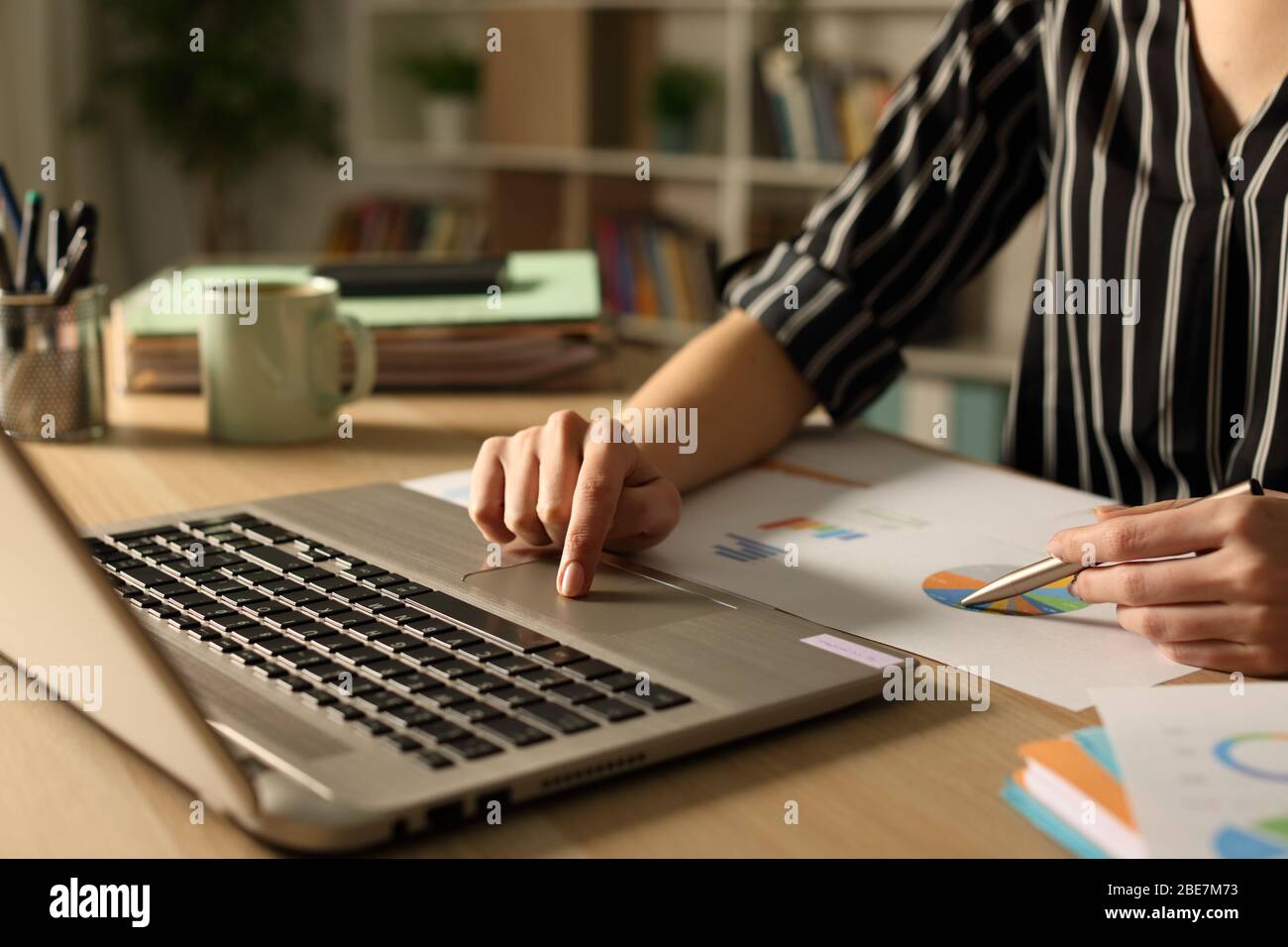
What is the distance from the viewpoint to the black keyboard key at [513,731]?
47 cm

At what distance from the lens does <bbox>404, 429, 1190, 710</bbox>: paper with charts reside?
24.3 inches

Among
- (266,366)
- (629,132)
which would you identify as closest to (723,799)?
(266,366)

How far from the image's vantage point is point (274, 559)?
2.24 ft

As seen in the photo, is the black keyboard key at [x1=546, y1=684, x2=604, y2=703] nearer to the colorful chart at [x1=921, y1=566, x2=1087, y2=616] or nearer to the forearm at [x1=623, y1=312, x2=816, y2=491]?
the colorful chart at [x1=921, y1=566, x2=1087, y2=616]

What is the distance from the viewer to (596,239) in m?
3.25

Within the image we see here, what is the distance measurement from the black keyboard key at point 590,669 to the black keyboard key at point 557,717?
0.03m

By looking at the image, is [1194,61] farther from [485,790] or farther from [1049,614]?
[485,790]

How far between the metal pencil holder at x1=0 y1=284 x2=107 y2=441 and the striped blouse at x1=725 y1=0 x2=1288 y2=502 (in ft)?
1.69

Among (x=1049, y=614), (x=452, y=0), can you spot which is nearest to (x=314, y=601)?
(x=1049, y=614)

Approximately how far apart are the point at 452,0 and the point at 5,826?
3.19 m

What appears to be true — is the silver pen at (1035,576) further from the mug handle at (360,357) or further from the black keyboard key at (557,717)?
the mug handle at (360,357)

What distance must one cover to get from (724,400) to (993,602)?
1.08ft

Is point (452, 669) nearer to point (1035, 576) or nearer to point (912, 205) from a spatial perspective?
point (1035, 576)

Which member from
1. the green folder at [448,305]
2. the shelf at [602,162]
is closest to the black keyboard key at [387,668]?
the green folder at [448,305]
